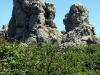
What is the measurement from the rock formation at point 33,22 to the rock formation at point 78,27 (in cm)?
200

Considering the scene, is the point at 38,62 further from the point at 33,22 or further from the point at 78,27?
the point at 33,22

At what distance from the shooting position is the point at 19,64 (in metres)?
10.6

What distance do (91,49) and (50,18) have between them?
12.5 metres

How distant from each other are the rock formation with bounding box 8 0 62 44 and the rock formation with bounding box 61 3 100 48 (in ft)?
6.56

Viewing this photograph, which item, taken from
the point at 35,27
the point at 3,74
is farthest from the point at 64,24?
the point at 3,74

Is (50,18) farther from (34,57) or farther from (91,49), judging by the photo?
(34,57)

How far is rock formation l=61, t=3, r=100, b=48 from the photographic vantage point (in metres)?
25.2

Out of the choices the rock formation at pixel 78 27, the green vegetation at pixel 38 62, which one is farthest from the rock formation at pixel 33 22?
the green vegetation at pixel 38 62

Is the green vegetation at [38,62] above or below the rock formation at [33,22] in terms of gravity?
below

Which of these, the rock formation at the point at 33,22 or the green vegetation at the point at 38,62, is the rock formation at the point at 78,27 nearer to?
the rock formation at the point at 33,22

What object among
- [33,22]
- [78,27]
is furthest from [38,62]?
[33,22]

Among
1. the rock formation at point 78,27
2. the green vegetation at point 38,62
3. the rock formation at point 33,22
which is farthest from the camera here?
the rock formation at point 33,22

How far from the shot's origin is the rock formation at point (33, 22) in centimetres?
2867

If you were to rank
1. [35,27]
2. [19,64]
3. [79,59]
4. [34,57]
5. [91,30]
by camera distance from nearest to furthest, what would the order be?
[19,64]
[34,57]
[79,59]
[91,30]
[35,27]
